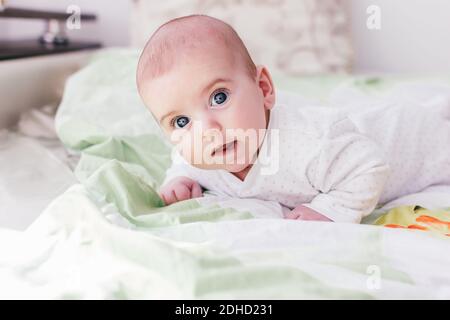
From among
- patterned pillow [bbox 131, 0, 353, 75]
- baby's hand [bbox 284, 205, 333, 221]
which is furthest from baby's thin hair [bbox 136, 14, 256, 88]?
patterned pillow [bbox 131, 0, 353, 75]

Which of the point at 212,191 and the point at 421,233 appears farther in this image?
the point at 212,191

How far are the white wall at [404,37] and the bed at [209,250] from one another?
117 centimetres

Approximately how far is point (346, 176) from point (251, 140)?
15 cm

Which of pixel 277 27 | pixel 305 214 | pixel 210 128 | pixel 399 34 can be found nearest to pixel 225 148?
pixel 210 128

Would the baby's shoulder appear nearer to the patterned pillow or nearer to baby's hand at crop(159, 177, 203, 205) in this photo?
baby's hand at crop(159, 177, 203, 205)

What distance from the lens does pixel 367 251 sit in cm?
65

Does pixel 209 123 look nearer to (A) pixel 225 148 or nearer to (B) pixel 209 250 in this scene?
(A) pixel 225 148

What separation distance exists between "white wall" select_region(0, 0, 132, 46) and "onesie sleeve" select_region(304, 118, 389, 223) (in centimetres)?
144

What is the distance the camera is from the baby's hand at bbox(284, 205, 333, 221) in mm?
796

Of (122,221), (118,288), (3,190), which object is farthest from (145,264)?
(3,190)

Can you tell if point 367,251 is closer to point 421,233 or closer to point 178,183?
point 421,233

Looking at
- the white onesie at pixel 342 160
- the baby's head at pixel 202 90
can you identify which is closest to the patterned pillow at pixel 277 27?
the white onesie at pixel 342 160
